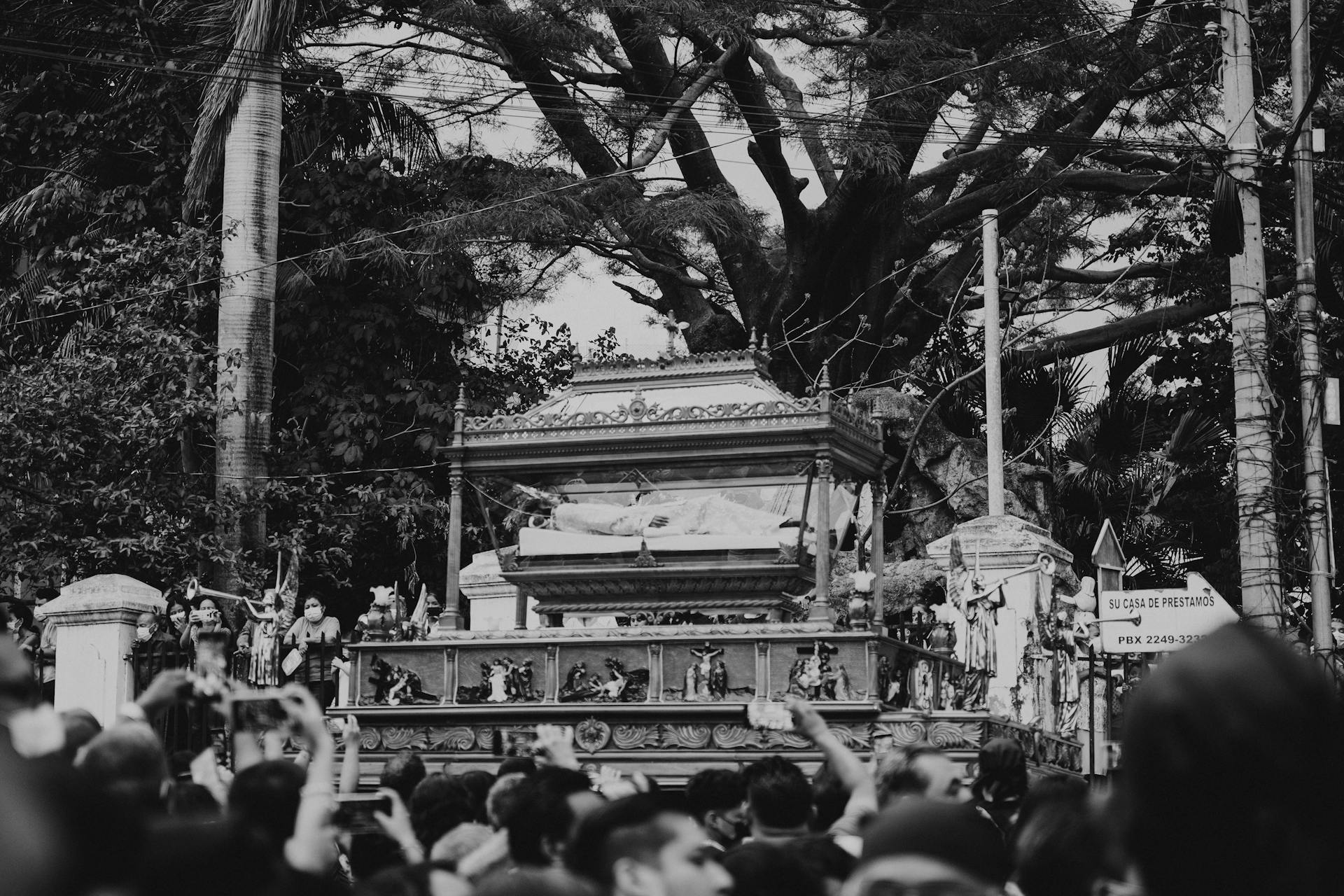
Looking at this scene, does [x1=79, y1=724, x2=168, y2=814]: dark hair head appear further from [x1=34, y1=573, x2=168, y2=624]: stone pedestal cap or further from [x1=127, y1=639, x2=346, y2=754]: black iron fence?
[x1=34, y1=573, x2=168, y2=624]: stone pedestal cap

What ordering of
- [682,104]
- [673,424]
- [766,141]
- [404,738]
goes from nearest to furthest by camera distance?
[404,738], [673,424], [682,104], [766,141]

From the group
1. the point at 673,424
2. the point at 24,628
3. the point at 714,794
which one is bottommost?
the point at 714,794

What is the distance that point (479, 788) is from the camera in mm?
6492

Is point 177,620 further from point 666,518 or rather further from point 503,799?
point 503,799

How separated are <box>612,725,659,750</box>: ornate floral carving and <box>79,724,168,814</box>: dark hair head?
326 inches

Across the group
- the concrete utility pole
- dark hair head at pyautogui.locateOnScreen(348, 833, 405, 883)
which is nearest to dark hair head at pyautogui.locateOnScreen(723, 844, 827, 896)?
dark hair head at pyautogui.locateOnScreen(348, 833, 405, 883)

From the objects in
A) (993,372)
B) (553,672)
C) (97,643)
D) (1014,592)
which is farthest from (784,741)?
(993,372)

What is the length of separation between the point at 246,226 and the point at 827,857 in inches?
693

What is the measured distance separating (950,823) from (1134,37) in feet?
80.1

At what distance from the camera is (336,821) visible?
6.15 metres

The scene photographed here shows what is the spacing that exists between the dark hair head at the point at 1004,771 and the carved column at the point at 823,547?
224 inches

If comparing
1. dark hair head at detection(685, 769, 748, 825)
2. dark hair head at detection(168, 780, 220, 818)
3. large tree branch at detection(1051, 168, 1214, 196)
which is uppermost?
large tree branch at detection(1051, 168, 1214, 196)

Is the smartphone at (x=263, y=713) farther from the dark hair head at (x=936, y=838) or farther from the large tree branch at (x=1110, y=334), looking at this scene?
the large tree branch at (x=1110, y=334)

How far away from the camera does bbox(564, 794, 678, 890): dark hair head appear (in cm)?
363
